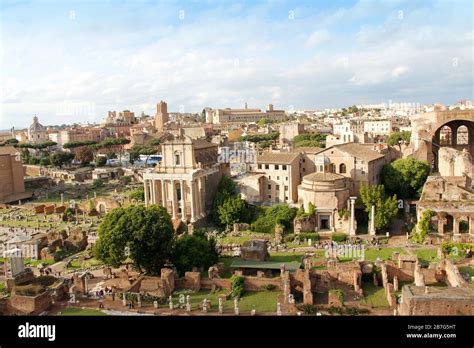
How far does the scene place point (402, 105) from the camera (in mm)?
192625

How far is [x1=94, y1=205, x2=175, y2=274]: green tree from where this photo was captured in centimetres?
2766

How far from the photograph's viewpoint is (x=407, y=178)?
1665 inches

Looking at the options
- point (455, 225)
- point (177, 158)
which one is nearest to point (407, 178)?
point (455, 225)

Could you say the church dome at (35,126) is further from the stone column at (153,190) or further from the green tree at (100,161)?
the stone column at (153,190)

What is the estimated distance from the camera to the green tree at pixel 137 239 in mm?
27656

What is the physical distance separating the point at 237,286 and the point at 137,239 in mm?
6887

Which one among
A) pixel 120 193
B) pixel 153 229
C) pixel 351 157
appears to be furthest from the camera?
pixel 120 193

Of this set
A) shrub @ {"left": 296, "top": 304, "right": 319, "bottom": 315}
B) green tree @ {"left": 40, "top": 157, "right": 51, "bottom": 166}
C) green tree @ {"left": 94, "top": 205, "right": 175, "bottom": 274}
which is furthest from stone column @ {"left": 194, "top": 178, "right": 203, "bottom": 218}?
green tree @ {"left": 40, "top": 157, "right": 51, "bottom": 166}

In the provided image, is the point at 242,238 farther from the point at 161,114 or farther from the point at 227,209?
the point at 161,114

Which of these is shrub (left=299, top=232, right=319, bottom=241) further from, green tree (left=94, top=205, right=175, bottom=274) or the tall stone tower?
the tall stone tower
